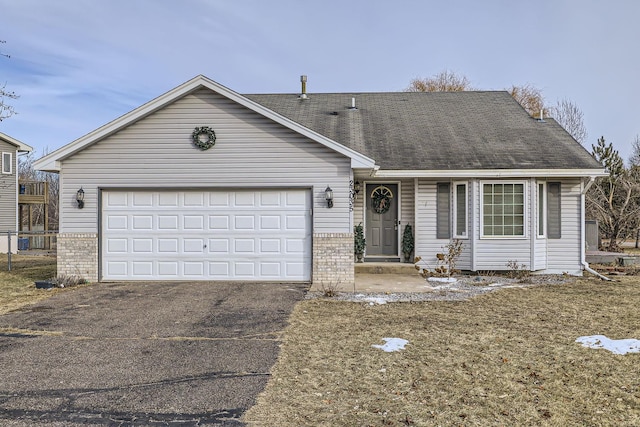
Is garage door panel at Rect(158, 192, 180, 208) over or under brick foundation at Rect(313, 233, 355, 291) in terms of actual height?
over

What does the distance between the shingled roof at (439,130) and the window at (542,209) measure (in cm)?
77

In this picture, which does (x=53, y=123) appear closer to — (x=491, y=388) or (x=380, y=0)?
(x=380, y=0)

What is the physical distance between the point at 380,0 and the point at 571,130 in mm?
24529

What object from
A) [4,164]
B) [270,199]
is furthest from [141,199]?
[4,164]

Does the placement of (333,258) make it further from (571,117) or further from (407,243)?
(571,117)

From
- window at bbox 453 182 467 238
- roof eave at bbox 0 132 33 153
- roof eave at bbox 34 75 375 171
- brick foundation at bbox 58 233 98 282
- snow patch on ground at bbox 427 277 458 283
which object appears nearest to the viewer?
roof eave at bbox 34 75 375 171

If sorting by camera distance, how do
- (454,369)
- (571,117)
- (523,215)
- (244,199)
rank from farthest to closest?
(571,117) → (523,215) → (244,199) → (454,369)

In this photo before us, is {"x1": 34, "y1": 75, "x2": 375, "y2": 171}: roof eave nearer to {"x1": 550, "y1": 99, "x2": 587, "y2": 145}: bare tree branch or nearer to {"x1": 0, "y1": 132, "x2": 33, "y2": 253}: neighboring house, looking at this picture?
{"x1": 0, "y1": 132, "x2": 33, "y2": 253}: neighboring house

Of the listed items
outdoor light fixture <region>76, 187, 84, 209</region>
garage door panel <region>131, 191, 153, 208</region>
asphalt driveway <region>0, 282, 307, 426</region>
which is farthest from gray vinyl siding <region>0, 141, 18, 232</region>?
asphalt driveway <region>0, 282, 307, 426</region>

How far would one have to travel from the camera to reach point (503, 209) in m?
11.6

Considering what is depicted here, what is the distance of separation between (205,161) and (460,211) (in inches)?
260

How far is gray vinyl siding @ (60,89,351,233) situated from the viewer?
33.2 ft

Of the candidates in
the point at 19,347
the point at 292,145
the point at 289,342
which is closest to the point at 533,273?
the point at 292,145

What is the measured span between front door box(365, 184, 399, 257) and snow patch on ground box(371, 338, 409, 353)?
682 cm
